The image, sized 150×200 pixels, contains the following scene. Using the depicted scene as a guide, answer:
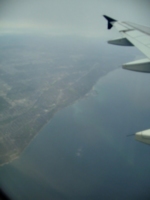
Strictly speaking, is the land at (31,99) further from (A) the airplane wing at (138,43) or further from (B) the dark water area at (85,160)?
(A) the airplane wing at (138,43)

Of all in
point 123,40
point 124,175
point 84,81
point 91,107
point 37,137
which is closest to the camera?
point 123,40

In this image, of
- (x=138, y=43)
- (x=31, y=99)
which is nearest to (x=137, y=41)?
(x=138, y=43)

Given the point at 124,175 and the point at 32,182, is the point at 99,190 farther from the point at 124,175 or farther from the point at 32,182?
the point at 32,182

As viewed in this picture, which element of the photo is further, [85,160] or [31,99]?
[31,99]

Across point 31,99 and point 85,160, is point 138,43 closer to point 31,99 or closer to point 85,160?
point 85,160

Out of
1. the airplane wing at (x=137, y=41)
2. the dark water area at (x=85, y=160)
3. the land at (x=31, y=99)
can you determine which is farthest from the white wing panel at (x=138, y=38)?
the land at (x=31, y=99)

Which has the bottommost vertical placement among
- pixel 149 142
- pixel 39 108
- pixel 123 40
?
pixel 39 108

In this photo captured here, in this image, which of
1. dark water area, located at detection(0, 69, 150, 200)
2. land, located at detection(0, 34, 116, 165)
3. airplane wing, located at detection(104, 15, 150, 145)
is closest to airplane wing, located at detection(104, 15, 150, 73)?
airplane wing, located at detection(104, 15, 150, 145)

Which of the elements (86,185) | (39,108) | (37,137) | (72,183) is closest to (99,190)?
(86,185)
